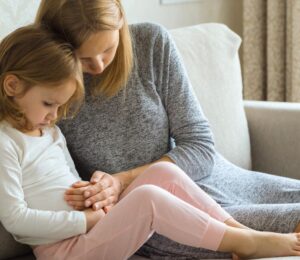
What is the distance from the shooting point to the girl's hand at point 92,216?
1.63 meters

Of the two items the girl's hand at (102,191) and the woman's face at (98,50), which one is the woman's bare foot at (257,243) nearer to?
the girl's hand at (102,191)

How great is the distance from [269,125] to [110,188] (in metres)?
0.74

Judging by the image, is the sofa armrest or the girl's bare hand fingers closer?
the girl's bare hand fingers

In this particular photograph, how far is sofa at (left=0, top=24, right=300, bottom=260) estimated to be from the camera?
86.7 inches

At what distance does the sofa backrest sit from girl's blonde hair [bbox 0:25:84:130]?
0.67 meters

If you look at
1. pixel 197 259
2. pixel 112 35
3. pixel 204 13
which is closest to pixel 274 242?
pixel 197 259

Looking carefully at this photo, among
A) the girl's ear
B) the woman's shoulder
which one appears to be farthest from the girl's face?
the woman's shoulder

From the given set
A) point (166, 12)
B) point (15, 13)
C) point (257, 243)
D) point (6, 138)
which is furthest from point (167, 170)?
point (166, 12)

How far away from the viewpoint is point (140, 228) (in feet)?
5.10

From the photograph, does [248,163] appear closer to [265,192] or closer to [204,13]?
[265,192]

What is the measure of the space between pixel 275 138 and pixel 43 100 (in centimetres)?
94

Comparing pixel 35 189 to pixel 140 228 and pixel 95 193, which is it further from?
pixel 140 228

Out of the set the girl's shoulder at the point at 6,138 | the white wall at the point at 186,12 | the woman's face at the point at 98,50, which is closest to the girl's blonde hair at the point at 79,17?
the woman's face at the point at 98,50

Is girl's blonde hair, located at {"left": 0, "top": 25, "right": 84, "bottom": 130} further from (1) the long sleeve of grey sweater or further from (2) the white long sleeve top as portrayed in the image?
(1) the long sleeve of grey sweater
